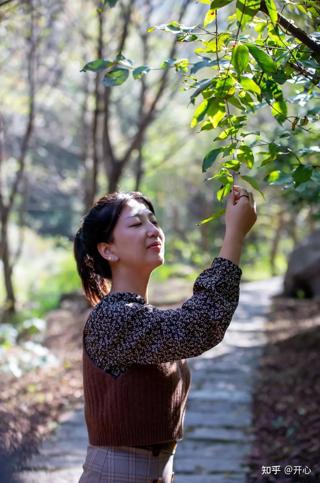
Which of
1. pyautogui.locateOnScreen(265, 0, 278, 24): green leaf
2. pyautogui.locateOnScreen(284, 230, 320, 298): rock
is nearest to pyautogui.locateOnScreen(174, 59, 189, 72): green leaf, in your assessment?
pyautogui.locateOnScreen(265, 0, 278, 24): green leaf

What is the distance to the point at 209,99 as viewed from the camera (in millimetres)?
1743

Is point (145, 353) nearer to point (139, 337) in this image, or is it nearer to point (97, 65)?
point (139, 337)

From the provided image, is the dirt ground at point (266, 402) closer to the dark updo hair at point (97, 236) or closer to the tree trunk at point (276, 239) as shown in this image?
the dark updo hair at point (97, 236)

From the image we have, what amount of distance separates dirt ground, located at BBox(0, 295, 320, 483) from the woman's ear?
1.10 metres

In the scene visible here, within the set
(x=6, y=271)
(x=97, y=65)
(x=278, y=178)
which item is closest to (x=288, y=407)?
(x=278, y=178)

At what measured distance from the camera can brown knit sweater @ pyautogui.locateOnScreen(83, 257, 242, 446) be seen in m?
1.63

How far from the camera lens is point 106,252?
1934 mm

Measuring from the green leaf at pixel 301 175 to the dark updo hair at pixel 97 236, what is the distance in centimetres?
45

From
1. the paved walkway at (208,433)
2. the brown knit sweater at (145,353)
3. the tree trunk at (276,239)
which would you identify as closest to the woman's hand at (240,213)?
the brown knit sweater at (145,353)

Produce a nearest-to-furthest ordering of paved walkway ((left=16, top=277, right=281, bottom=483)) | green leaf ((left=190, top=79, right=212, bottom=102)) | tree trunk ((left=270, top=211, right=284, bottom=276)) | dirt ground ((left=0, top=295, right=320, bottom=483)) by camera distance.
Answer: green leaf ((left=190, top=79, right=212, bottom=102)) < paved walkway ((left=16, top=277, right=281, bottom=483)) < dirt ground ((left=0, top=295, right=320, bottom=483)) < tree trunk ((left=270, top=211, right=284, bottom=276))

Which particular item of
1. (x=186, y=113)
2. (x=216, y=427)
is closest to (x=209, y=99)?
(x=216, y=427)

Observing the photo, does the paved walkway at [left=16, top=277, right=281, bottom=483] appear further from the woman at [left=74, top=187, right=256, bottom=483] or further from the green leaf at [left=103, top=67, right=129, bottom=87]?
the green leaf at [left=103, top=67, right=129, bottom=87]

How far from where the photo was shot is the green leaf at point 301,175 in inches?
72.5

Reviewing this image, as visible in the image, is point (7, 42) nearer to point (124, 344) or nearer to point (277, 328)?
point (277, 328)
